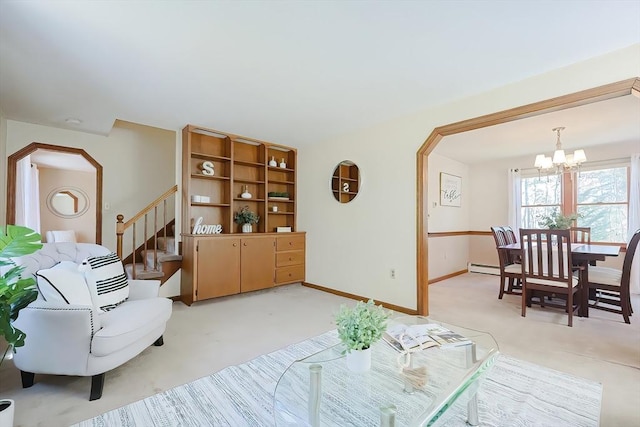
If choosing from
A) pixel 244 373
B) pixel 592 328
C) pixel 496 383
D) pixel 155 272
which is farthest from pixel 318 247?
pixel 592 328

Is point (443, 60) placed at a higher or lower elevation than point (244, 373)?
higher

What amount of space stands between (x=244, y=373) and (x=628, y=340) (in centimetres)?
333

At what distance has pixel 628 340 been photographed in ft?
8.39

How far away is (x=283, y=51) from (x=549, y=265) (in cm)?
338

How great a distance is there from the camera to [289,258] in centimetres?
462

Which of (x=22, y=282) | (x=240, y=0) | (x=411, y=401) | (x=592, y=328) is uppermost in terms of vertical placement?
(x=240, y=0)

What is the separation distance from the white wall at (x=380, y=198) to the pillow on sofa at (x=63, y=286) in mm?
2935

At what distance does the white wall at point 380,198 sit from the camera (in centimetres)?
259

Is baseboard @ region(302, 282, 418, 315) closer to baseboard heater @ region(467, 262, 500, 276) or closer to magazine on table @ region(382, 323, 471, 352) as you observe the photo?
magazine on table @ region(382, 323, 471, 352)

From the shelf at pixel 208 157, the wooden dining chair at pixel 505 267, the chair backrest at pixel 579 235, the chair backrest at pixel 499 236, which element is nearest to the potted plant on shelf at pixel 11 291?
the shelf at pixel 208 157

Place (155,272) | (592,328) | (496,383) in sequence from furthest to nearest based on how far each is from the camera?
(155,272) → (592,328) → (496,383)

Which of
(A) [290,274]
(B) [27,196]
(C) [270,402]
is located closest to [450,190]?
(A) [290,274]

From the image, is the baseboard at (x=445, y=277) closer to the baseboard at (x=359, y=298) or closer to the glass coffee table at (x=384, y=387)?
the baseboard at (x=359, y=298)

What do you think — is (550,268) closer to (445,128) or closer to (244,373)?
(445,128)
